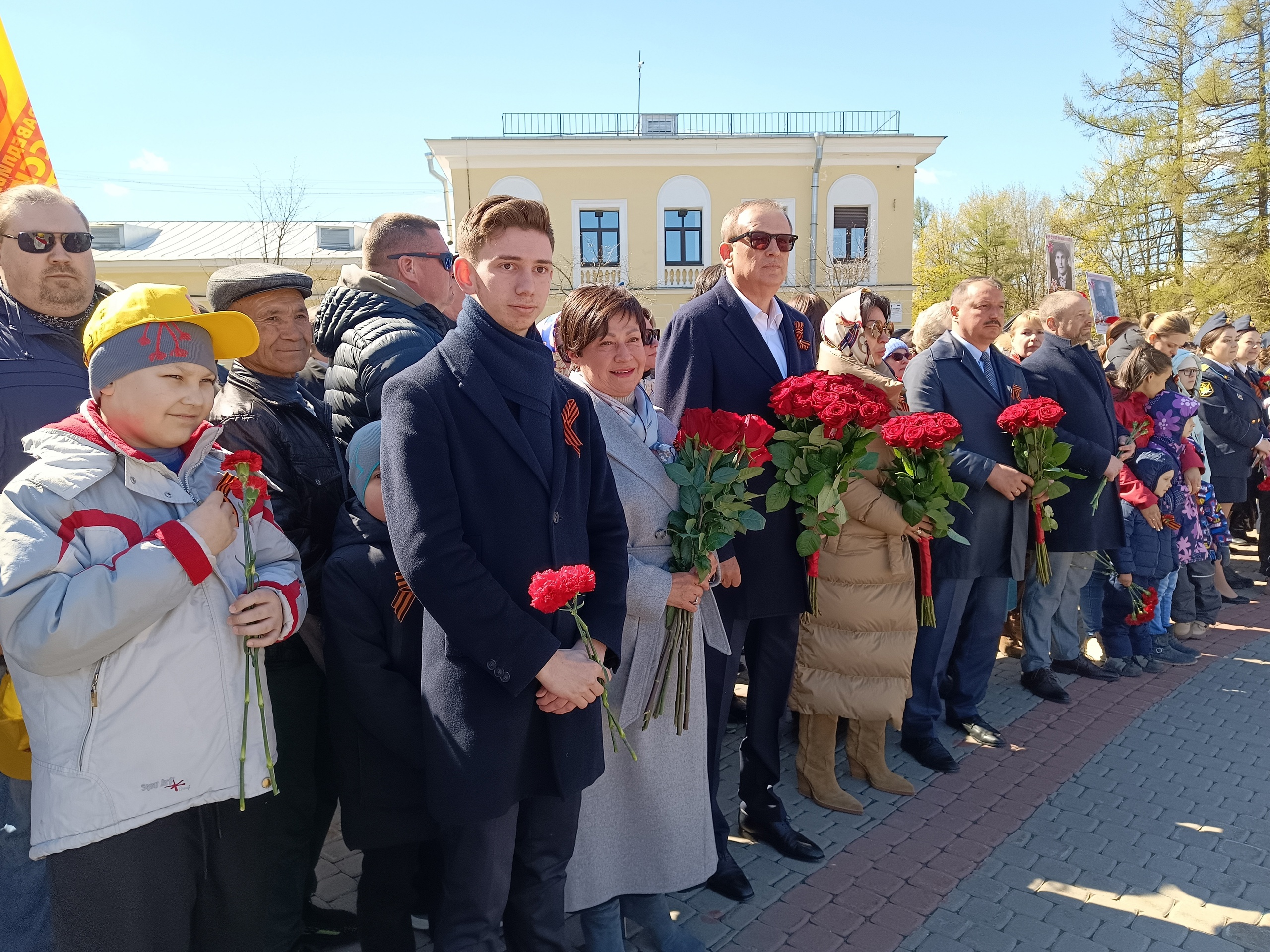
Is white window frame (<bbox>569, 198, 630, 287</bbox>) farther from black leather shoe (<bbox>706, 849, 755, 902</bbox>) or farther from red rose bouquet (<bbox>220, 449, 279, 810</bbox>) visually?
red rose bouquet (<bbox>220, 449, 279, 810</bbox>)

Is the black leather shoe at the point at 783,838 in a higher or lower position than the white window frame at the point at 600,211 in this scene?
lower

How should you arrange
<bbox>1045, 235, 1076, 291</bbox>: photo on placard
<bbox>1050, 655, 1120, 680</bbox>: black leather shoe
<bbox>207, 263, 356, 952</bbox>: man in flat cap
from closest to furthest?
<bbox>207, 263, 356, 952</bbox>: man in flat cap, <bbox>1050, 655, 1120, 680</bbox>: black leather shoe, <bbox>1045, 235, 1076, 291</bbox>: photo on placard

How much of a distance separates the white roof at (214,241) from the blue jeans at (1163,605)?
89.0 ft

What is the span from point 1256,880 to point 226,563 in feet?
13.0

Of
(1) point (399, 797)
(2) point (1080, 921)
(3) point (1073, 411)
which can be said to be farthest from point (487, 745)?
(3) point (1073, 411)

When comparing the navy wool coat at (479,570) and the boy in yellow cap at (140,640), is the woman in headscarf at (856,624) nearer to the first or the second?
the navy wool coat at (479,570)

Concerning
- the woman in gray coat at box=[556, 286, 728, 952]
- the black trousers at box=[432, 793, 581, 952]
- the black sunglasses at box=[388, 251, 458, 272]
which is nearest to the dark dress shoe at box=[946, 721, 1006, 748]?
the woman in gray coat at box=[556, 286, 728, 952]

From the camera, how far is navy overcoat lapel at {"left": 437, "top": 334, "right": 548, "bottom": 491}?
7.51 feet

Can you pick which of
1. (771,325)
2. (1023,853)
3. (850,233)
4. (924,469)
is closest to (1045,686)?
(1023,853)

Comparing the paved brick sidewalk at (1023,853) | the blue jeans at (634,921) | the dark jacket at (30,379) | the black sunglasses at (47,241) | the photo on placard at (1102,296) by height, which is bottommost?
the paved brick sidewalk at (1023,853)

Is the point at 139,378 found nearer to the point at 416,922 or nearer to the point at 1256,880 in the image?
the point at 416,922

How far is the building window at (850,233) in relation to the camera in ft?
95.8

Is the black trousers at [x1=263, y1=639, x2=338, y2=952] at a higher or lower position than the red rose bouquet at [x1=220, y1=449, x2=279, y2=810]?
lower

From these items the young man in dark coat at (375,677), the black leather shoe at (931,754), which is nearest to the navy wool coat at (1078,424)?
the black leather shoe at (931,754)
